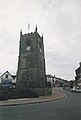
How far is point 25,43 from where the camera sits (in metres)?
50.1

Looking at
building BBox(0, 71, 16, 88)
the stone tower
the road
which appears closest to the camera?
the road

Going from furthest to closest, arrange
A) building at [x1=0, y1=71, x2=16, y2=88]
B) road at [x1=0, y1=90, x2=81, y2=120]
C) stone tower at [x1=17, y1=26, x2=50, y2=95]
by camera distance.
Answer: building at [x1=0, y1=71, x2=16, y2=88]
stone tower at [x1=17, y1=26, x2=50, y2=95]
road at [x1=0, y1=90, x2=81, y2=120]

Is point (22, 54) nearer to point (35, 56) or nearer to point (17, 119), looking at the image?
point (35, 56)

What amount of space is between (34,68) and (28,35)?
10804 mm

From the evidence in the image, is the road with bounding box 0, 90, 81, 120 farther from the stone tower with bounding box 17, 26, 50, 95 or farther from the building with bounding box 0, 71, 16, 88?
the building with bounding box 0, 71, 16, 88

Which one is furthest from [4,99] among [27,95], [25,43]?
[25,43]

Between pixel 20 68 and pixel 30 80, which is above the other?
pixel 20 68

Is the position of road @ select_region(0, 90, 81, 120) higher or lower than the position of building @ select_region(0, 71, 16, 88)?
lower

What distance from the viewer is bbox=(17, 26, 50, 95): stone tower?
45178mm

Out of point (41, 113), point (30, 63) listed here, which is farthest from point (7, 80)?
point (41, 113)

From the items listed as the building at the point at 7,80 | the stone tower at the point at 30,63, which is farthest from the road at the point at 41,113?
the building at the point at 7,80

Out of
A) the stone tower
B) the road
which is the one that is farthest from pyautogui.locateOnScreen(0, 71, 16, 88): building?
the road

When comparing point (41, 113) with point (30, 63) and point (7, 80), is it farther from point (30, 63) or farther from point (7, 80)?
point (7, 80)

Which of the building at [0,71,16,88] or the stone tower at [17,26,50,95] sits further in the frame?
the building at [0,71,16,88]
